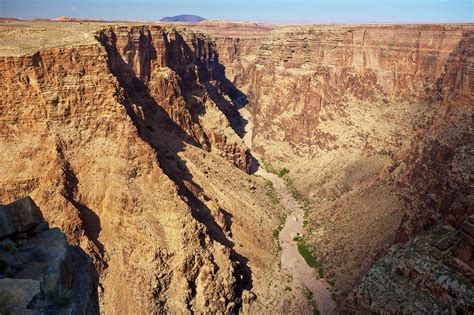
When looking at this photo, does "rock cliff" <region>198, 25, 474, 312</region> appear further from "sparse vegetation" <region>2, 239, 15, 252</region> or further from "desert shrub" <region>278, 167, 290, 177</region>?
"sparse vegetation" <region>2, 239, 15, 252</region>

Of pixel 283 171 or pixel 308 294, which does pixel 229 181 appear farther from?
pixel 308 294

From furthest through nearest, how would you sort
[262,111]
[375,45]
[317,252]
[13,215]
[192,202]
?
[262,111] → [375,45] → [317,252] → [192,202] → [13,215]

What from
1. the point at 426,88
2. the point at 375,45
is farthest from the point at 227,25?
the point at 426,88

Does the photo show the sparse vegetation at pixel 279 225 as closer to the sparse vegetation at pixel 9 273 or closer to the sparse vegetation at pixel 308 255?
the sparse vegetation at pixel 308 255

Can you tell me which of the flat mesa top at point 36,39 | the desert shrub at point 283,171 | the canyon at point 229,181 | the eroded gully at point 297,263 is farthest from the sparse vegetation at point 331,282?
the flat mesa top at point 36,39

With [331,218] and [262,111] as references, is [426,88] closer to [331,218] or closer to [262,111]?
[331,218]
